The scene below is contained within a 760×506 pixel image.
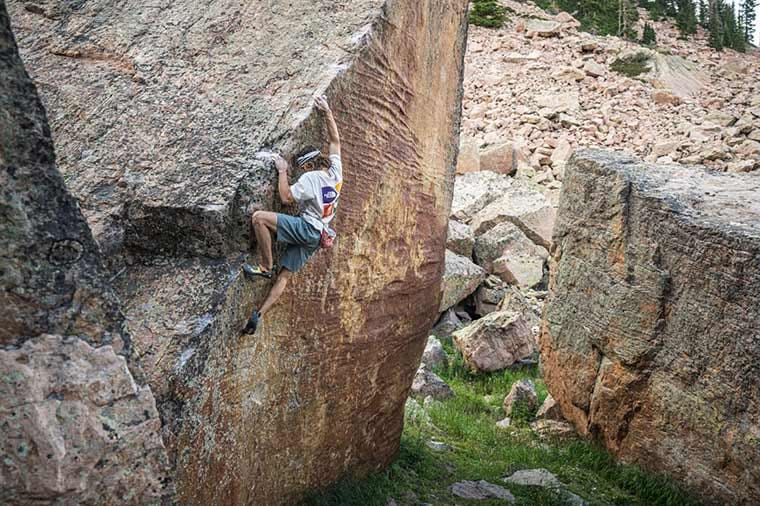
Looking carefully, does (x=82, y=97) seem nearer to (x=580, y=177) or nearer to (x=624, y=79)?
(x=580, y=177)

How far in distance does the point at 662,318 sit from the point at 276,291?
3579 mm

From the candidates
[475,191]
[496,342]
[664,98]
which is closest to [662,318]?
[496,342]

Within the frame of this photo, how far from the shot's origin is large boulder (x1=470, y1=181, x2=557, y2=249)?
42.2ft

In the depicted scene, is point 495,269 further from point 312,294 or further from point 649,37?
point 649,37

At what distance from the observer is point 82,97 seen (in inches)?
163

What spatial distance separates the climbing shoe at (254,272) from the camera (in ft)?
11.5

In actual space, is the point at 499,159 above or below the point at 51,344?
below

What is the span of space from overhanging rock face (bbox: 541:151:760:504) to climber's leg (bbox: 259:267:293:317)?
11.2ft

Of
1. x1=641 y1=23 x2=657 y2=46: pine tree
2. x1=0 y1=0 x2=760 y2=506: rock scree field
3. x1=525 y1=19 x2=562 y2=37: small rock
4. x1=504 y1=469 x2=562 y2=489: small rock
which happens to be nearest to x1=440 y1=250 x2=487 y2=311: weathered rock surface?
x1=0 y1=0 x2=760 y2=506: rock scree field

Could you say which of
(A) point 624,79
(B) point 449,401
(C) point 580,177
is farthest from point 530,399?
(A) point 624,79

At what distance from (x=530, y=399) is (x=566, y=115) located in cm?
1399

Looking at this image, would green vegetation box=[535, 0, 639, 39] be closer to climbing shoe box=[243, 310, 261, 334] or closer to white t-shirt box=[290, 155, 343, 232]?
white t-shirt box=[290, 155, 343, 232]

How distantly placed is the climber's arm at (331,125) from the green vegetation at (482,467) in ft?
6.80

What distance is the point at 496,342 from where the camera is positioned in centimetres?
895
